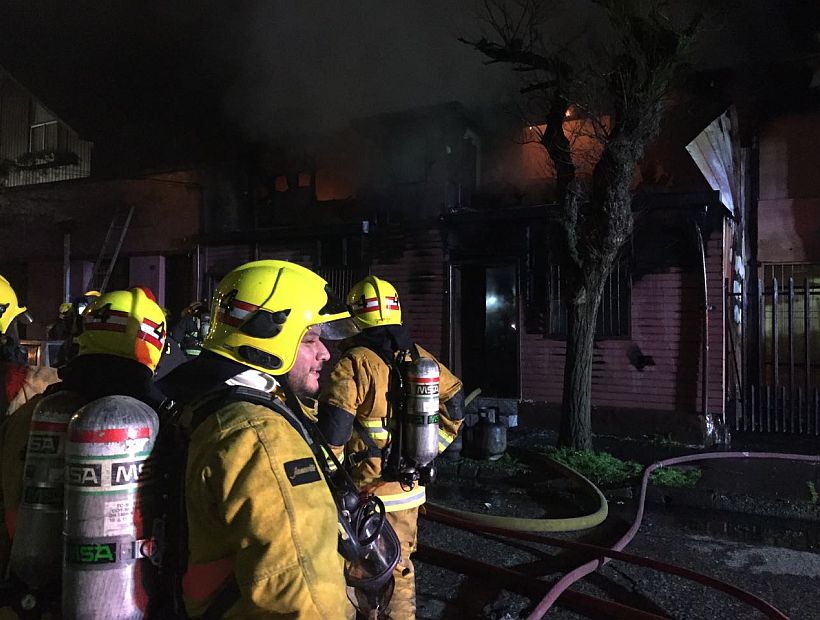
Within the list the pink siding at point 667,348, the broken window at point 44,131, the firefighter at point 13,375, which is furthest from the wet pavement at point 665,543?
the broken window at point 44,131

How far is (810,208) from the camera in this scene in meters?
10.9

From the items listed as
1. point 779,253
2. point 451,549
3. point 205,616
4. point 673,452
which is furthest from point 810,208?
point 205,616

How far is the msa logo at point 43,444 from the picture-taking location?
1582 millimetres

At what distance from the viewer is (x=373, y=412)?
3201 mm

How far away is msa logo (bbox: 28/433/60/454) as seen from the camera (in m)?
1.58

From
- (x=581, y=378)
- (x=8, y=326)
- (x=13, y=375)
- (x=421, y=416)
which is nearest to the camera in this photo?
(x=421, y=416)

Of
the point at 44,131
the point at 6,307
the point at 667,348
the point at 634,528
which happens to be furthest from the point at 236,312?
the point at 44,131

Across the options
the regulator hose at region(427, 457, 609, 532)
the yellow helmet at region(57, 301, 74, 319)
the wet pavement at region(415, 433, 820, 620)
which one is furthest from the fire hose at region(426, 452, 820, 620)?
the yellow helmet at region(57, 301, 74, 319)

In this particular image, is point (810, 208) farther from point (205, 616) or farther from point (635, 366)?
point (205, 616)

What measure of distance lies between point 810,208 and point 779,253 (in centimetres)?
95

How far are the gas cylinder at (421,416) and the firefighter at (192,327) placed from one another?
3626 millimetres

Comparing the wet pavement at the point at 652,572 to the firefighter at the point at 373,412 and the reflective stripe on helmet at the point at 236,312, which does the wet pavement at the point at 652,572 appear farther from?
the reflective stripe on helmet at the point at 236,312

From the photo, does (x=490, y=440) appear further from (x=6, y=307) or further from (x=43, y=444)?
(x=43, y=444)

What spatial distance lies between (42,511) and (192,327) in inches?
Answer: 209
